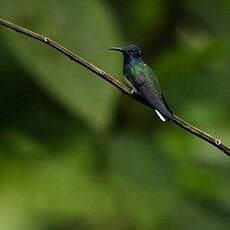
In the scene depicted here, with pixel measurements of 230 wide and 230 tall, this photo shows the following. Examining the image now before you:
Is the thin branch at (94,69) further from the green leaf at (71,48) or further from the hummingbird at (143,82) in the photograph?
the green leaf at (71,48)

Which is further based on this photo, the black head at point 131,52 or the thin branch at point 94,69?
the black head at point 131,52

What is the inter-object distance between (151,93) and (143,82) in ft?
0.11

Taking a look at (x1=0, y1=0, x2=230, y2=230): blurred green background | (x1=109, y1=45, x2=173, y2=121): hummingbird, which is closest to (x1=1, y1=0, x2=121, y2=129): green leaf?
(x1=0, y1=0, x2=230, y2=230): blurred green background

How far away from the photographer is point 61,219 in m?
1.04

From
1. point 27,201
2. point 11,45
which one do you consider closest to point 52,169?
point 27,201

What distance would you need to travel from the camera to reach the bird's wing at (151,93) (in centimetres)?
54

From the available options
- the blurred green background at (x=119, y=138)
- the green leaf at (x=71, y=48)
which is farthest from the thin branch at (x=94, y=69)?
the blurred green background at (x=119, y=138)

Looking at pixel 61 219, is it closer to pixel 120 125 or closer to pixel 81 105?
pixel 120 125

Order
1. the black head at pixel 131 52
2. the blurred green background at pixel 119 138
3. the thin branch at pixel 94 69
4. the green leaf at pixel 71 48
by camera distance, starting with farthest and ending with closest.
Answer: the blurred green background at pixel 119 138, the green leaf at pixel 71 48, the black head at pixel 131 52, the thin branch at pixel 94 69

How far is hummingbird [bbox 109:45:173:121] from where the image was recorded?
0.54 meters

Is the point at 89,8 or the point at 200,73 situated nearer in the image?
the point at 89,8

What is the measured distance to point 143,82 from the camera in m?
0.59

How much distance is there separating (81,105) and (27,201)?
26cm

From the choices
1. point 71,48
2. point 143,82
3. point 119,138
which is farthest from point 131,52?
point 119,138
